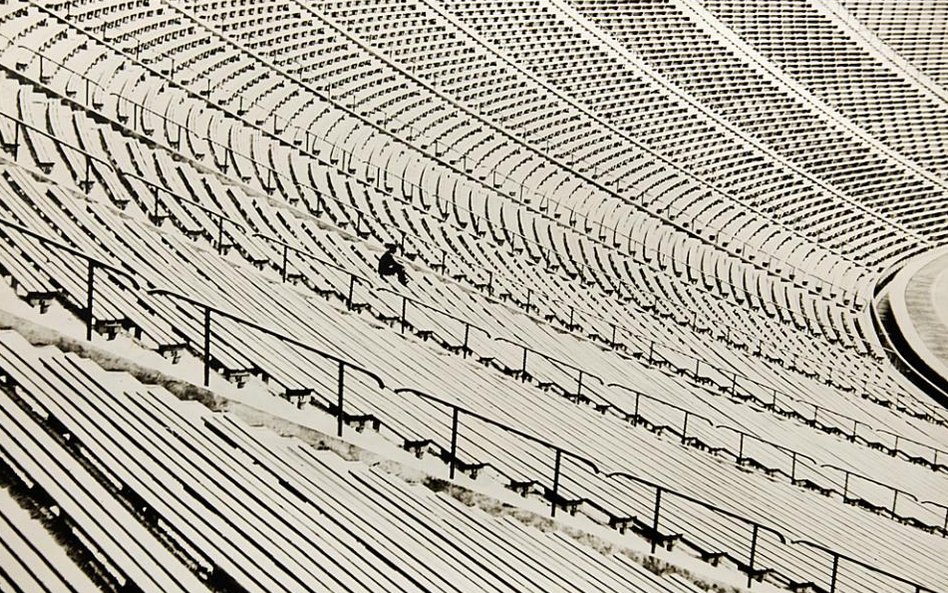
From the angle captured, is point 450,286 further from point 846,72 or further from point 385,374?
point 846,72

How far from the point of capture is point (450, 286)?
16391 mm

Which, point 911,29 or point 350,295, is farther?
point 911,29

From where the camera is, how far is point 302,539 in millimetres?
7082

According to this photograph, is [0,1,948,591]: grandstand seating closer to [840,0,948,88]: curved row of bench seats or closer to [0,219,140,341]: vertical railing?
[0,219,140,341]: vertical railing

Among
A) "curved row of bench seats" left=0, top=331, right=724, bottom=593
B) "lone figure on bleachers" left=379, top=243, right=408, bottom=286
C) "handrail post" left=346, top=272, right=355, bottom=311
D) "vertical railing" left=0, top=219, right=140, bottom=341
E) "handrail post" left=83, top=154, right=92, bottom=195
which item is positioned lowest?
"lone figure on bleachers" left=379, top=243, right=408, bottom=286

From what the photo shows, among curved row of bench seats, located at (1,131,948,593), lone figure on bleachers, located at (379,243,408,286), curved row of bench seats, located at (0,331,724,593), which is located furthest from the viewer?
lone figure on bleachers, located at (379,243,408,286)

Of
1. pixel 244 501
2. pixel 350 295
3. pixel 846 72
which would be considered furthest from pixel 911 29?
pixel 244 501

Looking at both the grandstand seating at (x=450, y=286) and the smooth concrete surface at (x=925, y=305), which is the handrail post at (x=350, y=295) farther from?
the smooth concrete surface at (x=925, y=305)

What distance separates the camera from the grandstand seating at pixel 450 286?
7875 millimetres

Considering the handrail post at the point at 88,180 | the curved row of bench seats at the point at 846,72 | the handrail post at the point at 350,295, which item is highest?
the handrail post at the point at 88,180

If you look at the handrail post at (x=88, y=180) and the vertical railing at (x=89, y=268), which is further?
the handrail post at (x=88, y=180)

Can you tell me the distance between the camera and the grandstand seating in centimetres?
788

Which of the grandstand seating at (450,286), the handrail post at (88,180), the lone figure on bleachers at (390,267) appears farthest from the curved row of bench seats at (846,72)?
the handrail post at (88,180)

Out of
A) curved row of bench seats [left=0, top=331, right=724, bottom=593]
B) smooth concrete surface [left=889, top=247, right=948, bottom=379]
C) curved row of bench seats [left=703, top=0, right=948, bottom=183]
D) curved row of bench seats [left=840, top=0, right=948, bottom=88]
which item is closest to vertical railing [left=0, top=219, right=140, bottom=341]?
curved row of bench seats [left=0, top=331, right=724, bottom=593]
